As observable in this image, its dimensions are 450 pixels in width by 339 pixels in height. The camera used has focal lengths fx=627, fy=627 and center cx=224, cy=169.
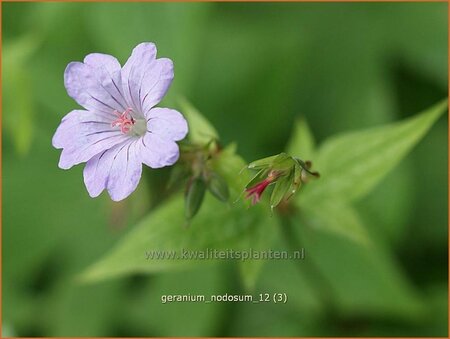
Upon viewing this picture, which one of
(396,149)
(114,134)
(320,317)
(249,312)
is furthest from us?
(249,312)

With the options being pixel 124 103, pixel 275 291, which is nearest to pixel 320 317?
pixel 275 291

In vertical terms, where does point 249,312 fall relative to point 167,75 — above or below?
below

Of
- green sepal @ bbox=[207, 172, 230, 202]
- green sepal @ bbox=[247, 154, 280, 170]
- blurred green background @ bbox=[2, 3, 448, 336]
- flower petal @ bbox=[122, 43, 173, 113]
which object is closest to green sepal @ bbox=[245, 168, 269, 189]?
green sepal @ bbox=[247, 154, 280, 170]

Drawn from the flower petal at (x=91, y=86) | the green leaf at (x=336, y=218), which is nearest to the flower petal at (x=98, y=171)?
the flower petal at (x=91, y=86)

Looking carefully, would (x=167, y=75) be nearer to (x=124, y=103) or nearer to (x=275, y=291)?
(x=124, y=103)

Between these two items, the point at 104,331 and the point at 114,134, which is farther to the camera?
the point at 104,331

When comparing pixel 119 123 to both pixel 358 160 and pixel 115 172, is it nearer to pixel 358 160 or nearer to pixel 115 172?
pixel 115 172
